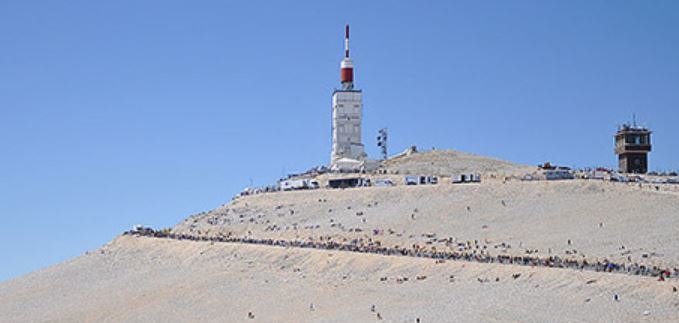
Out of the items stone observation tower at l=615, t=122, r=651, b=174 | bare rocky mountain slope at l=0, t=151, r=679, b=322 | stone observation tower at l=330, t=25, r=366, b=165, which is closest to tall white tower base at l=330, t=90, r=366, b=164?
stone observation tower at l=330, t=25, r=366, b=165

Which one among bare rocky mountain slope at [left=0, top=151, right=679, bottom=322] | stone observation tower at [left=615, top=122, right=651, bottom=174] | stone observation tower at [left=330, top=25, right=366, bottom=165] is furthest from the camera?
stone observation tower at [left=330, top=25, right=366, bottom=165]

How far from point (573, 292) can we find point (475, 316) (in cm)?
342

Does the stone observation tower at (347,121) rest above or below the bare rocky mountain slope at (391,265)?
above

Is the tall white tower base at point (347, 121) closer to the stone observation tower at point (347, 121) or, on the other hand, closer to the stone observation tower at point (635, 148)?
the stone observation tower at point (347, 121)

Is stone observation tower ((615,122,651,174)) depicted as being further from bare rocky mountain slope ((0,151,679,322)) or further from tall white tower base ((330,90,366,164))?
tall white tower base ((330,90,366,164))

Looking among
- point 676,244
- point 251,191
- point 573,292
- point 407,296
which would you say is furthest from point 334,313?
point 251,191

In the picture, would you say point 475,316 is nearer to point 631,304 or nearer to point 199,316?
point 631,304

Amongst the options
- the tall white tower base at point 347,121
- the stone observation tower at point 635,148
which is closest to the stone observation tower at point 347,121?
the tall white tower base at point 347,121

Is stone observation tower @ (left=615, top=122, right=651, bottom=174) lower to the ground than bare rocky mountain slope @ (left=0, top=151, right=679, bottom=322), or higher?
higher

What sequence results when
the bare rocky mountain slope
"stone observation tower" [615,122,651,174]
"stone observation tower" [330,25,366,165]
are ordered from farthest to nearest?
"stone observation tower" [330,25,366,165] < "stone observation tower" [615,122,651,174] < the bare rocky mountain slope

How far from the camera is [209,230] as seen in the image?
225 feet

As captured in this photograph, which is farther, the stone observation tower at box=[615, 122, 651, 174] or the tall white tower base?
the tall white tower base

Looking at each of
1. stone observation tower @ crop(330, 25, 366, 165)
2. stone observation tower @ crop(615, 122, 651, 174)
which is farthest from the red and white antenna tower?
stone observation tower @ crop(615, 122, 651, 174)

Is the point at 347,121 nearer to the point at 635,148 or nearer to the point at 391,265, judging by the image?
the point at 635,148
